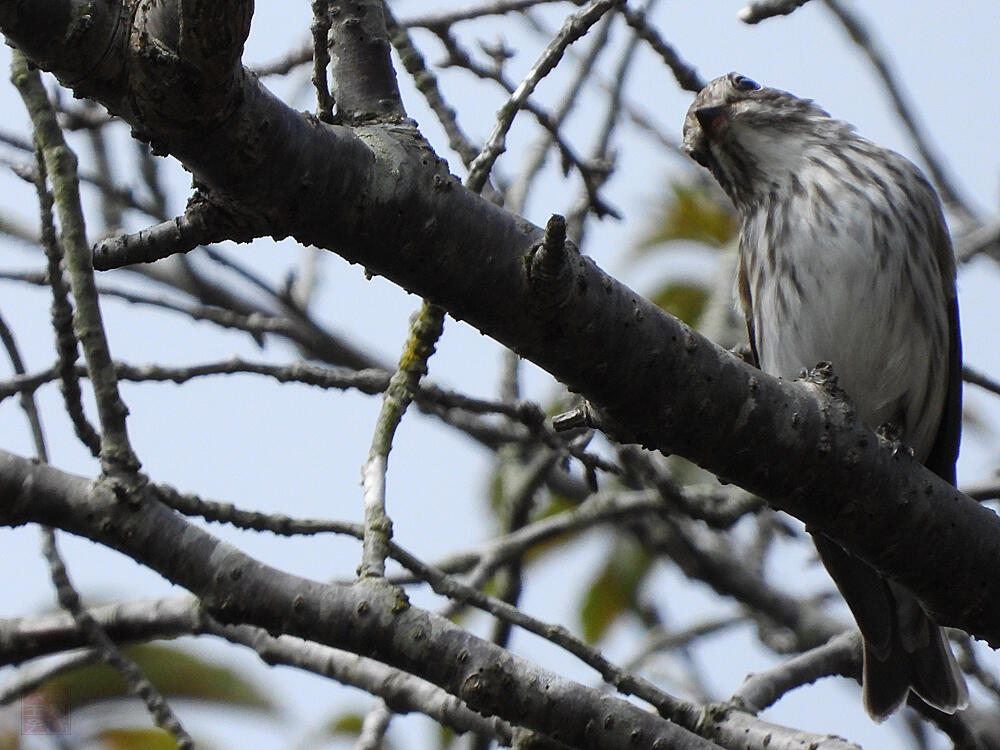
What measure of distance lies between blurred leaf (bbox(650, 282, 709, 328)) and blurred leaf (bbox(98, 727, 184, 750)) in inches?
151

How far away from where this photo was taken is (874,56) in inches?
210

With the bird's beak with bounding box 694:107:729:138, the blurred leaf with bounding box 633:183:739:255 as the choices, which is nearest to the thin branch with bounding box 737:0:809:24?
the bird's beak with bounding box 694:107:729:138

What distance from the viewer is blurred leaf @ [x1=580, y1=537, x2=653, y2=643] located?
21.6 feet

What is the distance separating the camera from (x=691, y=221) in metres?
7.59

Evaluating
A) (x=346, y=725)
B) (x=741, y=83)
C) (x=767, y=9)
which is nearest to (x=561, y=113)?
(x=741, y=83)

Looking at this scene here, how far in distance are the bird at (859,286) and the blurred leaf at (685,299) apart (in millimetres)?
2276

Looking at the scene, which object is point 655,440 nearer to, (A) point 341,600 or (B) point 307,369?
(A) point 341,600

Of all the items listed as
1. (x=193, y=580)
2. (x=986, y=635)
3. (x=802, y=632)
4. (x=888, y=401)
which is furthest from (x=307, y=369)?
(x=802, y=632)

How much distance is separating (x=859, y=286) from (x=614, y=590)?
2.67 meters

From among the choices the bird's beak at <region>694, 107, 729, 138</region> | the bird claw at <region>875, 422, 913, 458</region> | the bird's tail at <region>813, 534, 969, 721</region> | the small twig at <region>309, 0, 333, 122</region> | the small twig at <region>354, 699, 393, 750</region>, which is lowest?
the small twig at <region>354, 699, 393, 750</region>

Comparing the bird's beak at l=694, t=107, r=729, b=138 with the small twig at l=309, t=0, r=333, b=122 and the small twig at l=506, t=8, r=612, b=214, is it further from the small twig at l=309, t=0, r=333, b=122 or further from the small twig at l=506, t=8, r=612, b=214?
the small twig at l=309, t=0, r=333, b=122

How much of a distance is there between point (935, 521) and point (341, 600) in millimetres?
1494

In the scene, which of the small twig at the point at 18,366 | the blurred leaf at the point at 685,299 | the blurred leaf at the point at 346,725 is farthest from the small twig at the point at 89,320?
the blurred leaf at the point at 685,299

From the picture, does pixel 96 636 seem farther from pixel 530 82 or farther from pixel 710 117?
pixel 710 117
